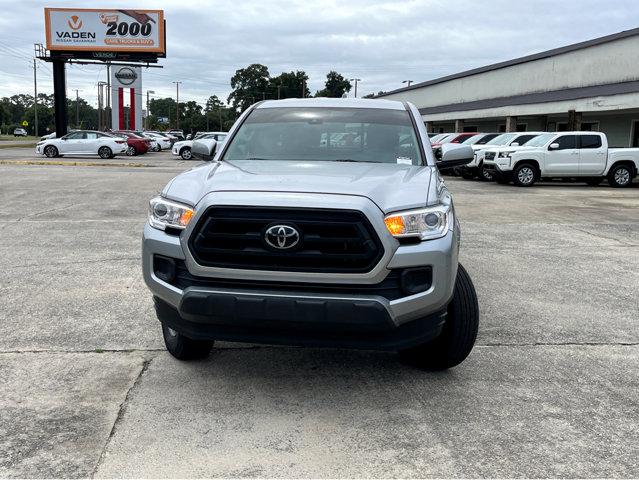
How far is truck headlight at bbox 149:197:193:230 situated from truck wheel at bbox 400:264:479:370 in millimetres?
1722

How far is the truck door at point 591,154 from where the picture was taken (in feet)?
65.0

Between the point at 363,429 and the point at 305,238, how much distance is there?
42.7 inches

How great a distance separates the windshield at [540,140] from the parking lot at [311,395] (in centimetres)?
1400

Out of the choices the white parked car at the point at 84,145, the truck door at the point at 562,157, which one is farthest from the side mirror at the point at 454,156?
the white parked car at the point at 84,145

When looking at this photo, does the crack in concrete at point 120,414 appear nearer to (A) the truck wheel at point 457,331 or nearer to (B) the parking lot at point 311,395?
(B) the parking lot at point 311,395

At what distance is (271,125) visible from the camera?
4.94 metres

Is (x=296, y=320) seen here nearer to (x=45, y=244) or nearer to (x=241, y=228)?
(x=241, y=228)

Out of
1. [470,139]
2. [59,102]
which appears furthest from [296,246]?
[59,102]

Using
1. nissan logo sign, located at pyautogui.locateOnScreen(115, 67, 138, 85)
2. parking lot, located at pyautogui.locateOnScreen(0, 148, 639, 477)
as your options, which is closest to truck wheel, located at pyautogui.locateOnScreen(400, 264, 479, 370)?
parking lot, located at pyautogui.locateOnScreen(0, 148, 639, 477)

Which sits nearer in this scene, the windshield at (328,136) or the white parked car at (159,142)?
the windshield at (328,136)

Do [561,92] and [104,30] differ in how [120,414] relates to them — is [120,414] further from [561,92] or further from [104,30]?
[104,30]

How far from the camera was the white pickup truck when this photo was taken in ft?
63.9

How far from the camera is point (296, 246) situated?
3242 mm

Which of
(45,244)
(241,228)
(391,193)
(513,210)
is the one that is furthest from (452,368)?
(513,210)
